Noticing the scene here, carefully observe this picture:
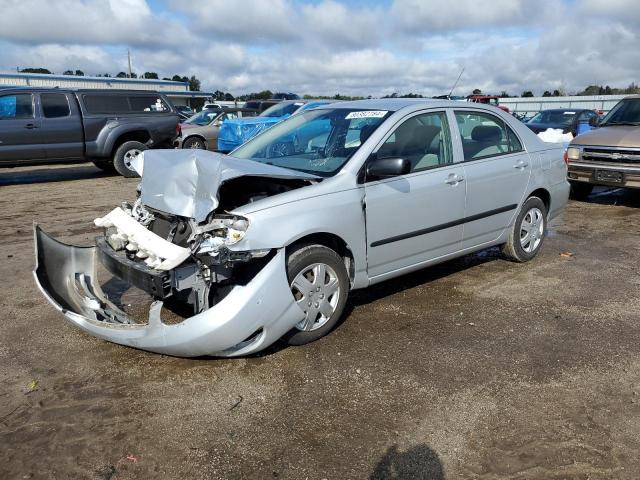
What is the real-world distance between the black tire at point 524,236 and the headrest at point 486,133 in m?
0.77

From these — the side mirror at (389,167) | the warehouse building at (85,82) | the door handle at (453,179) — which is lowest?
the door handle at (453,179)

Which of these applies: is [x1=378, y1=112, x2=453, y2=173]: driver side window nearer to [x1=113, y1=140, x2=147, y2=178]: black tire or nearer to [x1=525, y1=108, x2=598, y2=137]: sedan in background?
[x1=113, y1=140, x2=147, y2=178]: black tire

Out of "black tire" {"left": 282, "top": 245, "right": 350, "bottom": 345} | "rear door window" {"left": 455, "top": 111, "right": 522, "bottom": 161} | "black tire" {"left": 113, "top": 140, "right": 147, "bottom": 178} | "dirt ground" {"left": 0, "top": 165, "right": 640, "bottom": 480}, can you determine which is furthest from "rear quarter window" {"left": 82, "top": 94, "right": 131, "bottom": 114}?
"black tire" {"left": 282, "top": 245, "right": 350, "bottom": 345}

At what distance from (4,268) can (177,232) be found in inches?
121

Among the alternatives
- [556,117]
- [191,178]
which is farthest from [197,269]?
[556,117]

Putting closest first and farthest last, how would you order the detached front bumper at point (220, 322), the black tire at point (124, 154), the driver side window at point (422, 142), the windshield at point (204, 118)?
the detached front bumper at point (220, 322), the driver side window at point (422, 142), the black tire at point (124, 154), the windshield at point (204, 118)

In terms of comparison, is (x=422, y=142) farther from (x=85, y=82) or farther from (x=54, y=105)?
(x=85, y=82)

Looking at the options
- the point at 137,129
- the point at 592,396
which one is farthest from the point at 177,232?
the point at 137,129

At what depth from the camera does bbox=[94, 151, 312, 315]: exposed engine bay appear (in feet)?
11.2

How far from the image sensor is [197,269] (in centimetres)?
346

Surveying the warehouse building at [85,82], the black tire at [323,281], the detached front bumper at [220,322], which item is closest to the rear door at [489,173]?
the black tire at [323,281]

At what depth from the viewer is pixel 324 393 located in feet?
11.1

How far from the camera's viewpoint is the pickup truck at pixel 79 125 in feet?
37.2

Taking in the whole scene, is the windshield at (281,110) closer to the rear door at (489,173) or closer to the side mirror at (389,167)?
the rear door at (489,173)
